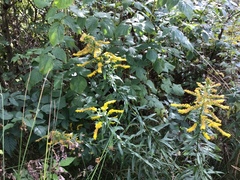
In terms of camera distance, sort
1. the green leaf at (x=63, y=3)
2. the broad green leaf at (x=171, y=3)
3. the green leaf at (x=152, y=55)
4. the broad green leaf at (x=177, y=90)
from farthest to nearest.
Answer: the broad green leaf at (x=177, y=90)
the green leaf at (x=152, y=55)
the broad green leaf at (x=171, y=3)
the green leaf at (x=63, y=3)

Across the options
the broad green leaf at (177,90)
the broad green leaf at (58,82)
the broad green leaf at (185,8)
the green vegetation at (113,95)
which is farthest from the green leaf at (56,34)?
→ the broad green leaf at (177,90)

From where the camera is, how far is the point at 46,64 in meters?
1.57

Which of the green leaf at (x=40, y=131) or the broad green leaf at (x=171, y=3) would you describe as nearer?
the broad green leaf at (x=171, y=3)

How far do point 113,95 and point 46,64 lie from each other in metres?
0.36

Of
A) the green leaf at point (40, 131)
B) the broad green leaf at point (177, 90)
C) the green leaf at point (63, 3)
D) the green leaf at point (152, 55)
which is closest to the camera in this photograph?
the green leaf at point (63, 3)

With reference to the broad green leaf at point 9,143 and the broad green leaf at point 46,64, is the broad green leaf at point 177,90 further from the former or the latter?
the broad green leaf at point 9,143

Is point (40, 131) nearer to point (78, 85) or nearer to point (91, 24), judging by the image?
point (78, 85)

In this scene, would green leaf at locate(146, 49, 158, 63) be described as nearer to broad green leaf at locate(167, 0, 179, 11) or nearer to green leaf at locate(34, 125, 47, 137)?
broad green leaf at locate(167, 0, 179, 11)

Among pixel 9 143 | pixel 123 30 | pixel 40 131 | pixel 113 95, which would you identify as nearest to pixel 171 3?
pixel 123 30

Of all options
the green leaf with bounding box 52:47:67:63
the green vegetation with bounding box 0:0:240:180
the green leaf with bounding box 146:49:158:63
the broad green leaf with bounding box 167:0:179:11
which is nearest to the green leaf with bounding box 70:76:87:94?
the green vegetation with bounding box 0:0:240:180

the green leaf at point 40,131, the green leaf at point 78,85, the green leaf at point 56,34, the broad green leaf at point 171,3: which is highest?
the broad green leaf at point 171,3

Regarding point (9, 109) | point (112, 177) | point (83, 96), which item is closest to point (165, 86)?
point (83, 96)

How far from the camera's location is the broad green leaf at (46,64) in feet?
5.11

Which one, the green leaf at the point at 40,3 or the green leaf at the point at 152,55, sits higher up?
the green leaf at the point at 40,3
